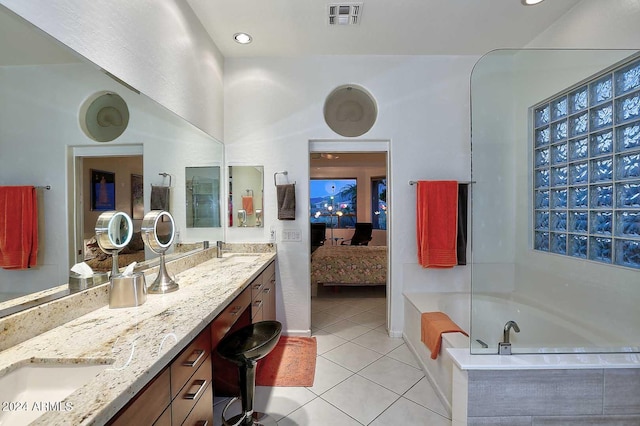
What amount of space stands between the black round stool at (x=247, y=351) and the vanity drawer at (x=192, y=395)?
14 centimetres

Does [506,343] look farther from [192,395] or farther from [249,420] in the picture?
[192,395]

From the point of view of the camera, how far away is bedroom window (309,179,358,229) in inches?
294

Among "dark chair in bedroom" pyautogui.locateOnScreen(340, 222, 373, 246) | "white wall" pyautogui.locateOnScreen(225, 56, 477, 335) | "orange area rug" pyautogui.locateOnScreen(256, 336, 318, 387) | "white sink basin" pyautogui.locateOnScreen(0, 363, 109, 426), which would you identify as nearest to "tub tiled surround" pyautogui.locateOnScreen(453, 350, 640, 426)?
"orange area rug" pyautogui.locateOnScreen(256, 336, 318, 387)

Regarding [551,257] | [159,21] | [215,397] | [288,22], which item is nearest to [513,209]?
[551,257]

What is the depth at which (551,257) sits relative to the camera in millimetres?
2191

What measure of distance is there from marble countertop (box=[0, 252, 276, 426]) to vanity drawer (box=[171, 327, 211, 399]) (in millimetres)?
61

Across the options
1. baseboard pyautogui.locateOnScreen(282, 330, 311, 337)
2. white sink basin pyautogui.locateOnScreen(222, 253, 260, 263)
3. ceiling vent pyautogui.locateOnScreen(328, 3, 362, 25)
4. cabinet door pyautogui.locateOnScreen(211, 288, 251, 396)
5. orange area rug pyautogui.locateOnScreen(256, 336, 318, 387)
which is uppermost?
ceiling vent pyautogui.locateOnScreen(328, 3, 362, 25)

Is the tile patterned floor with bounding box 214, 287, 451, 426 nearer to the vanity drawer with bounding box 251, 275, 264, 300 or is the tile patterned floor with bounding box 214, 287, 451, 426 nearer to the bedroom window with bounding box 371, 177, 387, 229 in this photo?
the vanity drawer with bounding box 251, 275, 264, 300

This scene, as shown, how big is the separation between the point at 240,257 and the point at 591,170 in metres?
2.86

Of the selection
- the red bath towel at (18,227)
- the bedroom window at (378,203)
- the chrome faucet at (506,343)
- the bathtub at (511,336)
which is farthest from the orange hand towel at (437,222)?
the bedroom window at (378,203)

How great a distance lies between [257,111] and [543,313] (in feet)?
9.94

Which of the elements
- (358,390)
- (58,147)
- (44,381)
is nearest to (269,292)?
(358,390)

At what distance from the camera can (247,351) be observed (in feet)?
4.59

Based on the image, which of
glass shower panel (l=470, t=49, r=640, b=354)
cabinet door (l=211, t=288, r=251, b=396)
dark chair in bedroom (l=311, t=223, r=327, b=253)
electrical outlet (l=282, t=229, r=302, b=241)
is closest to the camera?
glass shower panel (l=470, t=49, r=640, b=354)
